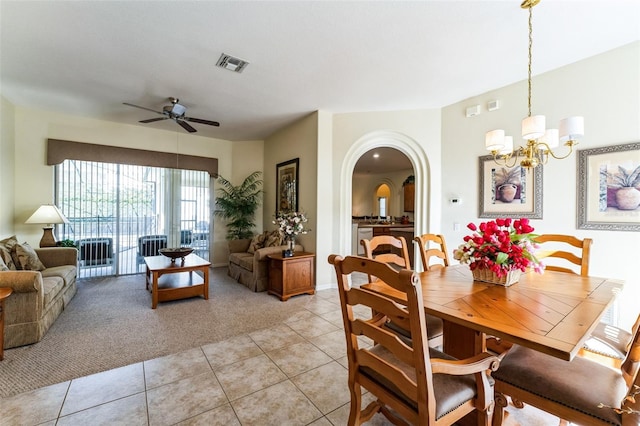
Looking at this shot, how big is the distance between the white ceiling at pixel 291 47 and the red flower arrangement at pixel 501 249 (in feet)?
5.81

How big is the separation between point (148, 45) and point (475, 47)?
10.5ft

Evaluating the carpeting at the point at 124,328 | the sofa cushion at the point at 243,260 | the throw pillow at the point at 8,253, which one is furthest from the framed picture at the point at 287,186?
the throw pillow at the point at 8,253

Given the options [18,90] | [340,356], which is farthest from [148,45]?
[340,356]

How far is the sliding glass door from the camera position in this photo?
4832 mm

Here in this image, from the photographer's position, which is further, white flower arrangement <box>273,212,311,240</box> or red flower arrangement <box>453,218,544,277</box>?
white flower arrangement <box>273,212,311,240</box>

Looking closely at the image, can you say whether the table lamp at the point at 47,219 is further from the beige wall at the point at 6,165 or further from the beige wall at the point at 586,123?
the beige wall at the point at 586,123

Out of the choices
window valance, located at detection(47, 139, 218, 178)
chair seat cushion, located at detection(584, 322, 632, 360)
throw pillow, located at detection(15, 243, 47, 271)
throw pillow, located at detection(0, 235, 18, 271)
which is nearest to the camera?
chair seat cushion, located at detection(584, 322, 632, 360)

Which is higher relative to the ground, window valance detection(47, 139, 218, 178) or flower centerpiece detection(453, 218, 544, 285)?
window valance detection(47, 139, 218, 178)

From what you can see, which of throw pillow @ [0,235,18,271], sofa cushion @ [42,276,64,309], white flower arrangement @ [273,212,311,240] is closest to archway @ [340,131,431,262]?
white flower arrangement @ [273,212,311,240]

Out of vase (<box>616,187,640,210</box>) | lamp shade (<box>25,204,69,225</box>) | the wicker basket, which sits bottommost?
the wicker basket

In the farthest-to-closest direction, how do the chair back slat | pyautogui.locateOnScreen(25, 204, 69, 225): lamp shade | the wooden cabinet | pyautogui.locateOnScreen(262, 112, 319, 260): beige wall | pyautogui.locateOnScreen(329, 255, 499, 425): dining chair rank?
1. the wooden cabinet
2. pyautogui.locateOnScreen(262, 112, 319, 260): beige wall
3. pyautogui.locateOnScreen(25, 204, 69, 225): lamp shade
4. the chair back slat
5. pyautogui.locateOnScreen(329, 255, 499, 425): dining chair

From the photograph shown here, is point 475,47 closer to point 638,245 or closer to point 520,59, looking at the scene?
point 520,59

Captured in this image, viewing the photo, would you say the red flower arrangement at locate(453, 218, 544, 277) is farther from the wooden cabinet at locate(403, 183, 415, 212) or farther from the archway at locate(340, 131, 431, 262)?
the wooden cabinet at locate(403, 183, 415, 212)

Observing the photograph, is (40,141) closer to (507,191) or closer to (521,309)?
(521,309)
